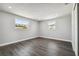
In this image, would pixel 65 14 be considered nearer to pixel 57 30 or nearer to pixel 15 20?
pixel 57 30

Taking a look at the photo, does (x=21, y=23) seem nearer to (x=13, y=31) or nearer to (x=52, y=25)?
(x=13, y=31)

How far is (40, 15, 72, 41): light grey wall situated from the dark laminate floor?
0.13 m

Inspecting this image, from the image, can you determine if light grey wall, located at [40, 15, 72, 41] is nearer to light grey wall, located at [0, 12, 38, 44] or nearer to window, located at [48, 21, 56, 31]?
window, located at [48, 21, 56, 31]

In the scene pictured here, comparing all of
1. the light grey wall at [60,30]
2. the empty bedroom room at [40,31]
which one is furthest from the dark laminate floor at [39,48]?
the light grey wall at [60,30]

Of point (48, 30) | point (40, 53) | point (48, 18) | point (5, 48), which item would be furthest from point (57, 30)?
point (5, 48)

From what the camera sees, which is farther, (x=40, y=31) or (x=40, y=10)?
(x=40, y=31)

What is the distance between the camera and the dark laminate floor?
4.63 ft

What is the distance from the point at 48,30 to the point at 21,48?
81cm

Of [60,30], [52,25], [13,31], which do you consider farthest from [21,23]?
[60,30]

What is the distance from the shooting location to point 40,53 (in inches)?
56.2

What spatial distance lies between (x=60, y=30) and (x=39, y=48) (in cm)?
69

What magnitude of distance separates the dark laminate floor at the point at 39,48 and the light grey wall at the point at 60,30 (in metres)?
0.13

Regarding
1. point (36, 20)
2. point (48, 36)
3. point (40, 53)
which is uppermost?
point (36, 20)

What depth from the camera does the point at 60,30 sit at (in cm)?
144
